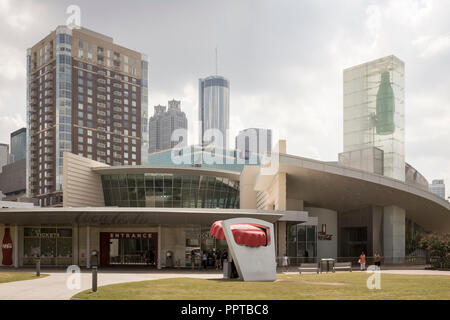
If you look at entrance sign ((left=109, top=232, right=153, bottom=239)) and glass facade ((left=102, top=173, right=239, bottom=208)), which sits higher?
glass facade ((left=102, top=173, right=239, bottom=208))

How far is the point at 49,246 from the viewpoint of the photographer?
40.4 m

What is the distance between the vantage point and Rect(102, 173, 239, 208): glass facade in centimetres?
5416

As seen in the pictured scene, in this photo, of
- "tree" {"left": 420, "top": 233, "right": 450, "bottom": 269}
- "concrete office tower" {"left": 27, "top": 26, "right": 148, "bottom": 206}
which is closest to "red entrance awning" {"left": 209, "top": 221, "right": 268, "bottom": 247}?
"tree" {"left": 420, "top": 233, "right": 450, "bottom": 269}

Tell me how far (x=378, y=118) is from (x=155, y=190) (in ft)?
123

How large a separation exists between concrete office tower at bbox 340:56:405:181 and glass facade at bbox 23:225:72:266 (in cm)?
4539

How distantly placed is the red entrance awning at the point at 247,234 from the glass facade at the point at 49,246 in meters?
20.0

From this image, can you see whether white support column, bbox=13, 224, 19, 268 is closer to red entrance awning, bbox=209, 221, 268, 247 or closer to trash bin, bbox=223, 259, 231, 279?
trash bin, bbox=223, 259, 231, 279

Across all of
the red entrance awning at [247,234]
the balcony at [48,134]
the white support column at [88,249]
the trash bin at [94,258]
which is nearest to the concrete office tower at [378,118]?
the trash bin at [94,258]

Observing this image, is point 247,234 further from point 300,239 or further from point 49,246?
point 300,239

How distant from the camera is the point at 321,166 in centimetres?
3841

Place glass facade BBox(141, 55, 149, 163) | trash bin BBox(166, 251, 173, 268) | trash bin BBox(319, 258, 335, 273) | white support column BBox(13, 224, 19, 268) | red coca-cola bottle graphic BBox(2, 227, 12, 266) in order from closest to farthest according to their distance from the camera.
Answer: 1. trash bin BBox(319, 258, 335, 273)
2. white support column BBox(13, 224, 19, 268)
3. red coca-cola bottle graphic BBox(2, 227, 12, 266)
4. trash bin BBox(166, 251, 173, 268)
5. glass facade BBox(141, 55, 149, 163)

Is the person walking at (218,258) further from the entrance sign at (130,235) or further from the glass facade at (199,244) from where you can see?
the entrance sign at (130,235)

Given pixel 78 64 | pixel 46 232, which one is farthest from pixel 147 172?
pixel 78 64

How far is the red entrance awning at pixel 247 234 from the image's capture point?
23.8 m
